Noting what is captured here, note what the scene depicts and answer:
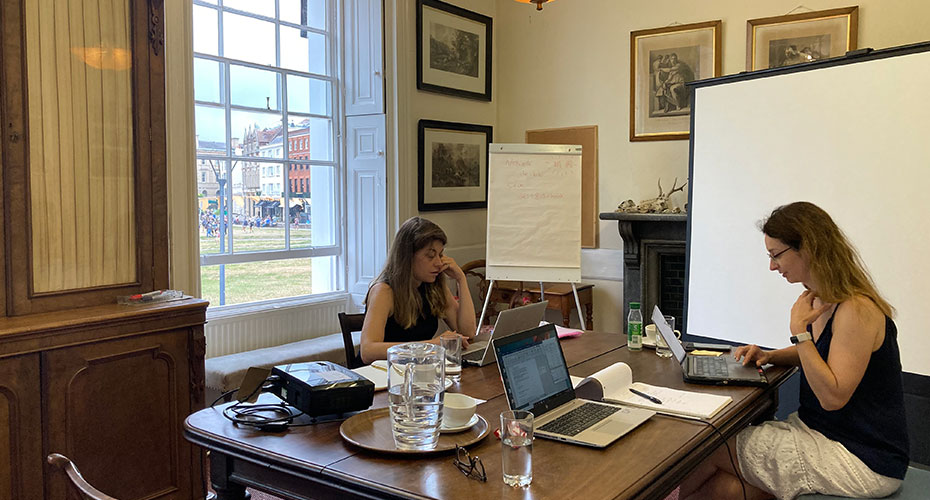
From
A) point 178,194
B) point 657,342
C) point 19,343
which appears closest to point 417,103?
point 178,194

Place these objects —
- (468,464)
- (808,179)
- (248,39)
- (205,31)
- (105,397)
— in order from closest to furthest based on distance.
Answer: (468,464) → (105,397) → (808,179) → (205,31) → (248,39)

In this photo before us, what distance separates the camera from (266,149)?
4.44 metres

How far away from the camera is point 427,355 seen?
1.87 m

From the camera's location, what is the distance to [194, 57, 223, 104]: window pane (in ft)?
13.2

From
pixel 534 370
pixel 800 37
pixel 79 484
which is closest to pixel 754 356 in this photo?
pixel 534 370

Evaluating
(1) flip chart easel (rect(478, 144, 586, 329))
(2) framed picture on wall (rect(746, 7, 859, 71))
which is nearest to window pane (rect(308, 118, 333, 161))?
(1) flip chart easel (rect(478, 144, 586, 329))

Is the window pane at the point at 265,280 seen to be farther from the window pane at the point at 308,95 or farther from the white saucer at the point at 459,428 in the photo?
the white saucer at the point at 459,428

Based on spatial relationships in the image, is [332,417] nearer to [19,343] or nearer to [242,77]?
[19,343]

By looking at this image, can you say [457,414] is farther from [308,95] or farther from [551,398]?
[308,95]

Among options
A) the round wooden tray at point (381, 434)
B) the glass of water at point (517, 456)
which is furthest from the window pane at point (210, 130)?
the glass of water at point (517, 456)

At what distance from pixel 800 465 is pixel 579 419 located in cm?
73

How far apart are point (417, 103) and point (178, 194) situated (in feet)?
6.31

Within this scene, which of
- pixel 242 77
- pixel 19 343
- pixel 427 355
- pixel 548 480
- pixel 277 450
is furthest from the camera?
pixel 242 77

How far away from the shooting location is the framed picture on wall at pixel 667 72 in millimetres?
4922
